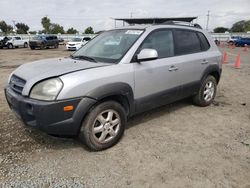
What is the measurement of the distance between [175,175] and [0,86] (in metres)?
6.55

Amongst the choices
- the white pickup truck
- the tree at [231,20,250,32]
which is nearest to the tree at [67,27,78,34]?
the white pickup truck

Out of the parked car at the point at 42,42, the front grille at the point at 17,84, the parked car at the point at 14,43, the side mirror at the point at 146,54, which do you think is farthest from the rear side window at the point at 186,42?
the parked car at the point at 14,43

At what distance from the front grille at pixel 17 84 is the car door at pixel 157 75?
1.63 meters

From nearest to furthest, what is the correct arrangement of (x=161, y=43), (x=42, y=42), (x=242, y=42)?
(x=161, y=43)
(x=42, y=42)
(x=242, y=42)

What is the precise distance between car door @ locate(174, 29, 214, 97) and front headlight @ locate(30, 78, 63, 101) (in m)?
2.38

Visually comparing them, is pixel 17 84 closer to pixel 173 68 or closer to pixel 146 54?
pixel 146 54

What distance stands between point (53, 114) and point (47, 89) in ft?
1.06

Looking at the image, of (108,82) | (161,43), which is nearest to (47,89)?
(108,82)

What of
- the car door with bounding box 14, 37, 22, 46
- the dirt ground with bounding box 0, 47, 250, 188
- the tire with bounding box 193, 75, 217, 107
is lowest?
the dirt ground with bounding box 0, 47, 250, 188

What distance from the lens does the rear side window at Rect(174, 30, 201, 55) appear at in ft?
15.1

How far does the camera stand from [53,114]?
2.98m

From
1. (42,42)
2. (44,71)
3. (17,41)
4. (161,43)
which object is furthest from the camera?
(17,41)

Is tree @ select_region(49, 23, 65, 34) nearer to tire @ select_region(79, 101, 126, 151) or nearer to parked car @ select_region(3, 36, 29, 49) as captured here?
parked car @ select_region(3, 36, 29, 49)

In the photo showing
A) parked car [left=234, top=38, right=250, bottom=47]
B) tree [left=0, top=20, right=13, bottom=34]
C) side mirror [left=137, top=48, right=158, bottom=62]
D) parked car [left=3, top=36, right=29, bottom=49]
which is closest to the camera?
side mirror [left=137, top=48, right=158, bottom=62]
